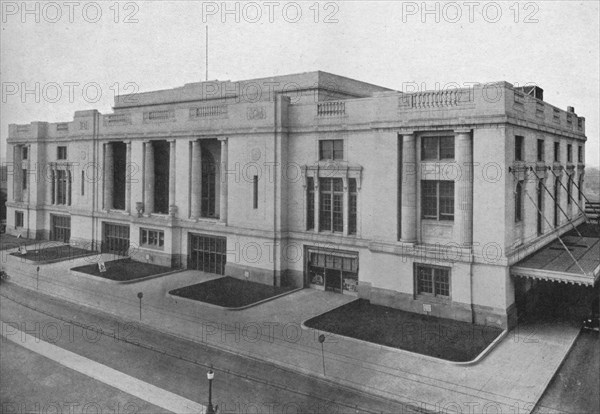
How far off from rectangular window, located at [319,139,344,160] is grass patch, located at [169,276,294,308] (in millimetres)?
9304

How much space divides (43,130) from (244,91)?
22980 mm

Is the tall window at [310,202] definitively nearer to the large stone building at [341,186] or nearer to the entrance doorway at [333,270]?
the large stone building at [341,186]

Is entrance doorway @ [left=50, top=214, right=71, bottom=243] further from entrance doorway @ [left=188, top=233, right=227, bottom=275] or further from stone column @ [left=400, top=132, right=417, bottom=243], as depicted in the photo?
stone column @ [left=400, top=132, right=417, bottom=243]

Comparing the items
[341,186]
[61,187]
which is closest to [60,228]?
[61,187]

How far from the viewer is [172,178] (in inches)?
1592

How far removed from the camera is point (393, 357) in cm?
2219

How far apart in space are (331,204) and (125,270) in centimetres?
1725

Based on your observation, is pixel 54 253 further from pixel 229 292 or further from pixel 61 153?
pixel 229 292

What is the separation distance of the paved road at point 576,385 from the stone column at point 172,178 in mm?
29150

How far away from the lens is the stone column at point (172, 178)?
131ft

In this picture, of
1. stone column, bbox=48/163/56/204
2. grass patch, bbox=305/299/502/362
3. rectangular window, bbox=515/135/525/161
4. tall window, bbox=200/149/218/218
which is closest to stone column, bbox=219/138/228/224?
tall window, bbox=200/149/218/218

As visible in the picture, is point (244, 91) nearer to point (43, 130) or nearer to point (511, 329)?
point (43, 130)

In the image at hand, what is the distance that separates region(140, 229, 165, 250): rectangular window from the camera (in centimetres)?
4128

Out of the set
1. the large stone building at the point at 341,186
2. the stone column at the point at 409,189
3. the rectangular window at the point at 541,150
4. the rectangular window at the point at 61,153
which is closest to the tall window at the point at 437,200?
the large stone building at the point at 341,186
